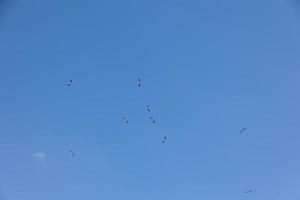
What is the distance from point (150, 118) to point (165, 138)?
766 cm

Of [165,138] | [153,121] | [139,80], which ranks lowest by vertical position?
[165,138]

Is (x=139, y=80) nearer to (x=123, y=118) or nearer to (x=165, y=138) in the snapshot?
(x=123, y=118)

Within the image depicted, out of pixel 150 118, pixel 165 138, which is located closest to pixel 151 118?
pixel 150 118

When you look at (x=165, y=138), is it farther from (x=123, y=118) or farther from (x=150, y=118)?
(x=123, y=118)

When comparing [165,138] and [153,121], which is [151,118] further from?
[165,138]

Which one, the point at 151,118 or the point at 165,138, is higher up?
the point at 151,118

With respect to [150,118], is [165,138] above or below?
below

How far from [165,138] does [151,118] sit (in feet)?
24.3

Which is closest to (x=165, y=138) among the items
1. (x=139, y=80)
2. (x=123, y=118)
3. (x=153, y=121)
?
(x=153, y=121)

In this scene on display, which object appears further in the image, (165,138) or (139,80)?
(165,138)

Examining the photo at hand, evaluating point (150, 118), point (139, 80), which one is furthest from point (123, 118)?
point (139, 80)

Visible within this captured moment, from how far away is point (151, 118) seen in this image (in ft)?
169

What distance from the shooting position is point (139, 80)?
158 ft

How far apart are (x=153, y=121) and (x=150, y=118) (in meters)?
1.35
